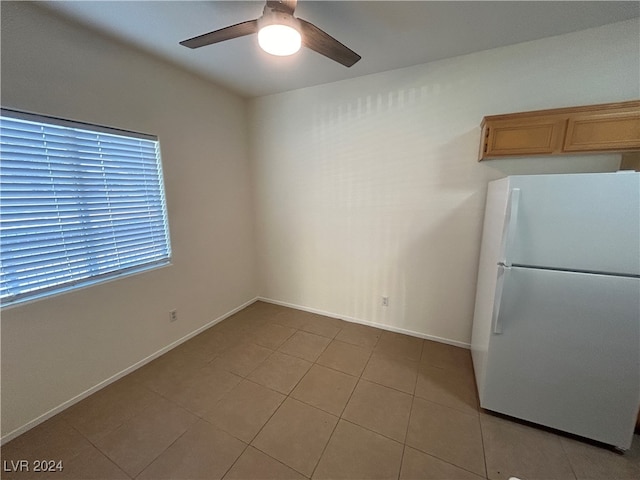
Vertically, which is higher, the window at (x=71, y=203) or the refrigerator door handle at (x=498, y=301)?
the window at (x=71, y=203)

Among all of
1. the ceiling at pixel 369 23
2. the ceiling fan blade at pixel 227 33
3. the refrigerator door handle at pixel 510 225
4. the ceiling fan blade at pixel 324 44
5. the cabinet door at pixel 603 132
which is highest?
the ceiling at pixel 369 23

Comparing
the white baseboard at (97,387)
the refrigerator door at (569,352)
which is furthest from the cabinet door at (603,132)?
the white baseboard at (97,387)

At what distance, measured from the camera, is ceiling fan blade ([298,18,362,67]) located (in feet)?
4.34

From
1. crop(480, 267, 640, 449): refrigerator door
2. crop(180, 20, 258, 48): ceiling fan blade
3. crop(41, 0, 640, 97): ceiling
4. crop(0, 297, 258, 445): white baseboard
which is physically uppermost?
crop(41, 0, 640, 97): ceiling

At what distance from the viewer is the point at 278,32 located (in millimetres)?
1292

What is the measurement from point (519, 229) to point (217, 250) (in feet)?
9.23

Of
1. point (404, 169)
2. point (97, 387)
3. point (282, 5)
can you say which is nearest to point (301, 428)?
point (97, 387)

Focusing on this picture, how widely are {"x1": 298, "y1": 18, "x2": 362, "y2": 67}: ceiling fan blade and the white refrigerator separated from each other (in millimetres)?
1238

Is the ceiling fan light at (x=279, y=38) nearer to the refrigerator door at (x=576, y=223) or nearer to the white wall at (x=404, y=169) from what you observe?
the white wall at (x=404, y=169)

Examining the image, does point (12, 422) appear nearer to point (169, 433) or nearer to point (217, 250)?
point (169, 433)

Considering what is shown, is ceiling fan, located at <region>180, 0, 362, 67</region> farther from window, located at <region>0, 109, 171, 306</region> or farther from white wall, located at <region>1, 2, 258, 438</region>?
window, located at <region>0, 109, 171, 306</region>

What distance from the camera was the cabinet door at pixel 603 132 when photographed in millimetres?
1633

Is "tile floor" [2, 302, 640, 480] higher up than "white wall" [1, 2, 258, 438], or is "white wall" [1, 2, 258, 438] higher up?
"white wall" [1, 2, 258, 438]

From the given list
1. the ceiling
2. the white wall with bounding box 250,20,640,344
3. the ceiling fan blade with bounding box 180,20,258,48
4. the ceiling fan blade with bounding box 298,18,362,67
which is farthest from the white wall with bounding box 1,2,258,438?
the ceiling fan blade with bounding box 298,18,362,67
